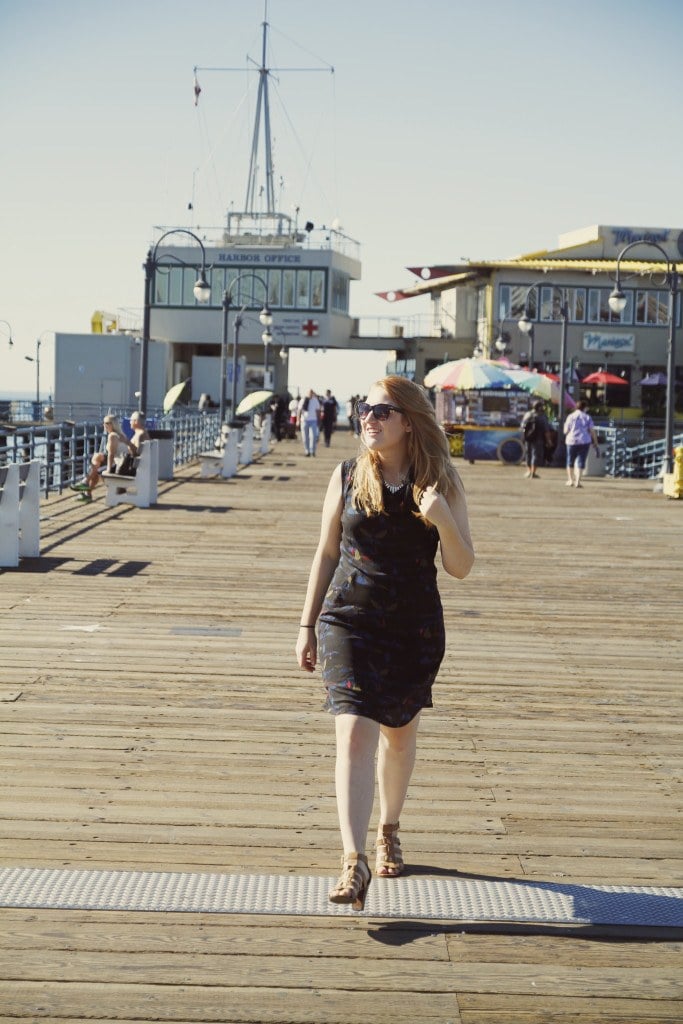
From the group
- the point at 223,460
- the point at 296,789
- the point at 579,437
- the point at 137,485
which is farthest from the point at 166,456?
the point at 296,789

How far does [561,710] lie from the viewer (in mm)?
7848

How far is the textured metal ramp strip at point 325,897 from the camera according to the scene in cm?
457

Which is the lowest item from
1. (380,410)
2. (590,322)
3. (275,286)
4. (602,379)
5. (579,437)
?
(380,410)

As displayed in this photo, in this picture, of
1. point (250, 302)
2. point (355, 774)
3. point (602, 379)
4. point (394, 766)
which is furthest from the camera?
point (250, 302)

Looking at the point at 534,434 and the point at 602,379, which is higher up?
the point at 602,379

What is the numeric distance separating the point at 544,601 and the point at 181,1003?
28.7 feet

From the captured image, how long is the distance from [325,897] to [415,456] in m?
1.44

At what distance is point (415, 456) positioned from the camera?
15.5 feet

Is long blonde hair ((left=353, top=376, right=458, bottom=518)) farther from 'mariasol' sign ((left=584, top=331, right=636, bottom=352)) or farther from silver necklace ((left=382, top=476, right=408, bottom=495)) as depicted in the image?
'mariasol' sign ((left=584, top=331, right=636, bottom=352))

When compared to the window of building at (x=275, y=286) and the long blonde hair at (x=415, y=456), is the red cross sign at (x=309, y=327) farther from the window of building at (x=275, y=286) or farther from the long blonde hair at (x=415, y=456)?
the long blonde hair at (x=415, y=456)

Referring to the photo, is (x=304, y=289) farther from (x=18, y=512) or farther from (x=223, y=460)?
(x=18, y=512)

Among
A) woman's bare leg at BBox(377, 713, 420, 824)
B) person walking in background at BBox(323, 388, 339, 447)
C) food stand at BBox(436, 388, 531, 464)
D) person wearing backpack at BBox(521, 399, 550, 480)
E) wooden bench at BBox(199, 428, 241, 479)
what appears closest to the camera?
woman's bare leg at BBox(377, 713, 420, 824)

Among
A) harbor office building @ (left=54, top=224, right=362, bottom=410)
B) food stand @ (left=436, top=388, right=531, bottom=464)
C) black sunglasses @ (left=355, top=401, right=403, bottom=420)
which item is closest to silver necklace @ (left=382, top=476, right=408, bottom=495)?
black sunglasses @ (left=355, top=401, right=403, bottom=420)

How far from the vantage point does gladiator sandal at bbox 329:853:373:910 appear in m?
4.38
